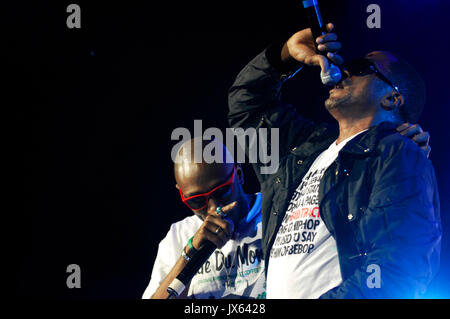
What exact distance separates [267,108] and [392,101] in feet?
1.98

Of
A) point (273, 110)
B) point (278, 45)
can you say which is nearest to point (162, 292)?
point (273, 110)

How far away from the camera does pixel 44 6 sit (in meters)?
3.59

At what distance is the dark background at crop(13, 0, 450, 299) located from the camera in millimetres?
3664

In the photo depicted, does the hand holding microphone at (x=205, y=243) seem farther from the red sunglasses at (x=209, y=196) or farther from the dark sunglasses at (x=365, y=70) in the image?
the dark sunglasses at (x=365, y=70)

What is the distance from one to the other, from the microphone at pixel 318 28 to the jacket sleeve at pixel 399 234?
363 millimetres

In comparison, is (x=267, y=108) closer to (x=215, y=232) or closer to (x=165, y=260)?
(x=215, y=232)

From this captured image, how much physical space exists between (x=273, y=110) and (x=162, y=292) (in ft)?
3.68

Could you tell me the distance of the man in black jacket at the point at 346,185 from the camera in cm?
165

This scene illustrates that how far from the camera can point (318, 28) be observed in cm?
188

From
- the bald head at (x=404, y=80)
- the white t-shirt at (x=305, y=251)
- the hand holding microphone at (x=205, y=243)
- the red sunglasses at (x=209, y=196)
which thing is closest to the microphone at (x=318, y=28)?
the white t-shirt at (x=305, y=251)

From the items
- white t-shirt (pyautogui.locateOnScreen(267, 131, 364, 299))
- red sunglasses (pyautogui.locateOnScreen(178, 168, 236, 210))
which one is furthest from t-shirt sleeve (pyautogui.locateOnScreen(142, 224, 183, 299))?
white t-shirt (pyautogui.locateOnScreen(267, 131, 364, 299))

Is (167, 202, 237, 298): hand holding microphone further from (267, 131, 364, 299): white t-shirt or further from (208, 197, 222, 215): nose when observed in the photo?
(267, 131, 364, 299): white t-shirt

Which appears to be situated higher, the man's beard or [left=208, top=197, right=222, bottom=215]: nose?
the man's beard

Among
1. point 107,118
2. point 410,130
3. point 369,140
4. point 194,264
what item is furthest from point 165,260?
point 410,130
